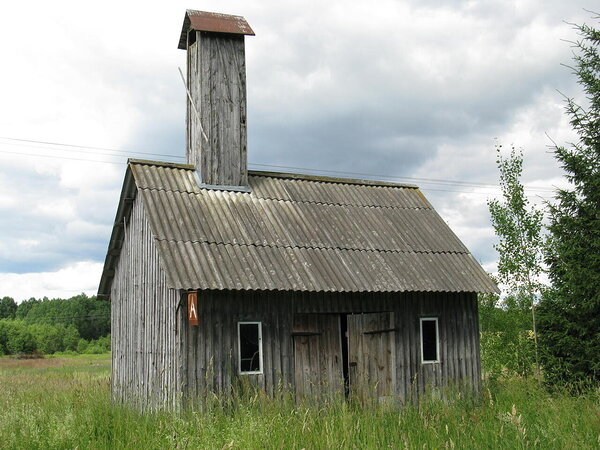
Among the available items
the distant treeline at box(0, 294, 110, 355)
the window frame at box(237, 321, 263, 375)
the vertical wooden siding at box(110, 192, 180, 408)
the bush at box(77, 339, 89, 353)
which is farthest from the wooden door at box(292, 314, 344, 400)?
the bush at box(77, 339, 89, 353)

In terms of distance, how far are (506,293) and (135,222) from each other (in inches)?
466

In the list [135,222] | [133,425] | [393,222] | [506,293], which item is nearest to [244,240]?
[135,222]

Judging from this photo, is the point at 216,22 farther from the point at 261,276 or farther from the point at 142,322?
the point at 142,322

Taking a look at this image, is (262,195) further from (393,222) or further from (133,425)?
(133,425)

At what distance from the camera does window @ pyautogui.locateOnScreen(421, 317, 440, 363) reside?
51.0 ft

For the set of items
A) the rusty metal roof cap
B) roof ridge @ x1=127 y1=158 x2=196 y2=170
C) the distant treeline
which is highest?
the rusty metal roof cap

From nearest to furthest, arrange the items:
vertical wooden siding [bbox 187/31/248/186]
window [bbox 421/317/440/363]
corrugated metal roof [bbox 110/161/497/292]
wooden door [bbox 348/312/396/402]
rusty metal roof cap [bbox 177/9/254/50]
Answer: corrugated metal roof [bbox 110/161/497/292] < wooden door [bbox 348/312/396/402] < window [bbox 421/317/440/363] < vertical wooden siding [bbox 187/31/248/186] < rusty metal roof cap [bbox 177/9/254/50]

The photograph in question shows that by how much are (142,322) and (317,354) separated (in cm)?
418

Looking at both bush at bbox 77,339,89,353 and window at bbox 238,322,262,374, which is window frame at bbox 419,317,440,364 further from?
bush at bbox 77,339,89,353

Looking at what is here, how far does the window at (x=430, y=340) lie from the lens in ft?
51.0

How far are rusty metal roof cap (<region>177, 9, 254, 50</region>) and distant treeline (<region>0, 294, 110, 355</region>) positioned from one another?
67743 mm

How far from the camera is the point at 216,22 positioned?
1688 cm

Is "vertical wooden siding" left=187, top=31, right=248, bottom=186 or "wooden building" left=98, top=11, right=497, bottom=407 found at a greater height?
"vertical wooden siding" left=187, top=31, right=248, bottom=186

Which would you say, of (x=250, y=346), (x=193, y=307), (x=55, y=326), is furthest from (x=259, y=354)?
(x=55, y=326)
